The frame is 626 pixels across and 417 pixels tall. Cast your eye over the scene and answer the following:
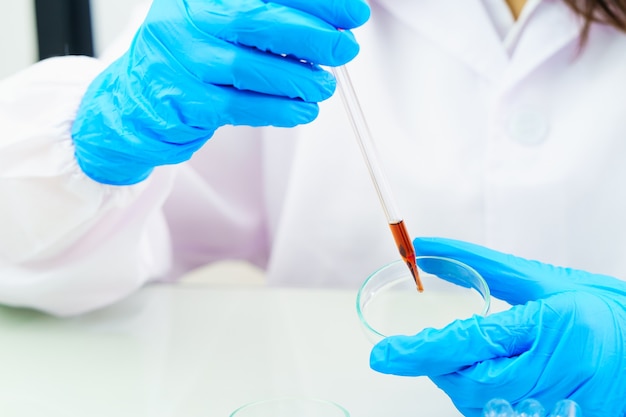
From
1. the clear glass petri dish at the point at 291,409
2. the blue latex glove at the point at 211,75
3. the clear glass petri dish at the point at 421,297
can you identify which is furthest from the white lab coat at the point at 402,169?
the clear glass petri dish at the point at 291,409

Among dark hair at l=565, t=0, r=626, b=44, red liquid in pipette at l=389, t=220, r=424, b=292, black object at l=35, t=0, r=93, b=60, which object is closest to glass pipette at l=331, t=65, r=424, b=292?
red liquid in pipette at l=389, t=220, r=424, b=292

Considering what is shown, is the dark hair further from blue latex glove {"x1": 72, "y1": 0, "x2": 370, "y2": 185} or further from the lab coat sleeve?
the lab coat sleeve

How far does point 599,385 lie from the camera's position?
0.87 m

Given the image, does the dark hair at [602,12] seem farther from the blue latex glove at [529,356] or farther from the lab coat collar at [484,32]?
the blue latex glove at [529,356]

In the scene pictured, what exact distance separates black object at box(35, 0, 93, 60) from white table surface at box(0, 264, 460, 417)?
2.60ft

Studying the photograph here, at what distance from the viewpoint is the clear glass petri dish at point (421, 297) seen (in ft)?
3.10

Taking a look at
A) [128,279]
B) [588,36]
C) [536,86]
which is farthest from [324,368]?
[588,36]

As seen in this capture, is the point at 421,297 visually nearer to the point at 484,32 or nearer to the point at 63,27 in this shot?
the point at 484,32

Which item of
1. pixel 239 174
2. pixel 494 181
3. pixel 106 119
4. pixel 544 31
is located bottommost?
pixel 239 174

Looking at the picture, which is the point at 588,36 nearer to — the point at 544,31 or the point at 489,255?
the point at 544,31

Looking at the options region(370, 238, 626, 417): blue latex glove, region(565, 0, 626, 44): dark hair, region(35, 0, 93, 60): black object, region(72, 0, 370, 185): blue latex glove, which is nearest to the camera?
region(370, 238, 626, 417): blue latex glove

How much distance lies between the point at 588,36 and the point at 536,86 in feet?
0.39

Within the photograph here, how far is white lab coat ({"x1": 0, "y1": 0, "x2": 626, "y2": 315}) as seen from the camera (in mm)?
1207

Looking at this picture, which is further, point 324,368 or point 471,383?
point 324,368
